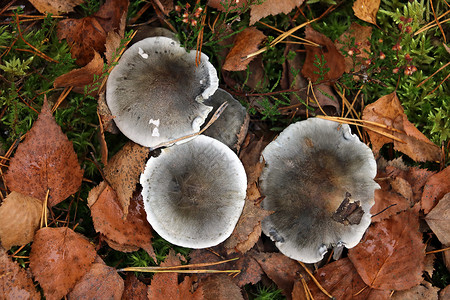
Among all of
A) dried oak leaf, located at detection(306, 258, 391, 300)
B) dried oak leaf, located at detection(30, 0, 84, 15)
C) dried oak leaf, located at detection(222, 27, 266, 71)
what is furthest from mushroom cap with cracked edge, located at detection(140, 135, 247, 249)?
dried oak leaf, located at detection(30, 0, 84, 15)

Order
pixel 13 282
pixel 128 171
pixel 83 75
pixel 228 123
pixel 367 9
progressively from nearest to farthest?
pixel 13 282, pixel 83 75, pixel 128 171, pixel 228 123, pixel 367 9

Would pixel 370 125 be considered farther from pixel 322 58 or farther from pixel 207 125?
pixel 207 125

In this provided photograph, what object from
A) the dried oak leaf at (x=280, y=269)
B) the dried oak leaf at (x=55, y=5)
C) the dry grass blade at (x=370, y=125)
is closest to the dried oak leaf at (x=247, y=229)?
the dried oak leaf at (x=280, y=269)

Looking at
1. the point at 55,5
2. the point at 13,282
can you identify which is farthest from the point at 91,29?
the point at 13,282

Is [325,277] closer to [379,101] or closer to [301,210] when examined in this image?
[301,210]

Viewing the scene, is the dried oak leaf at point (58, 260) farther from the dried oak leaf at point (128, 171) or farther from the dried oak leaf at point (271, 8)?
the dried oak leaf at point (271, 8)

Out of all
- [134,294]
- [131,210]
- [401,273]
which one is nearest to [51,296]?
[134,294]
